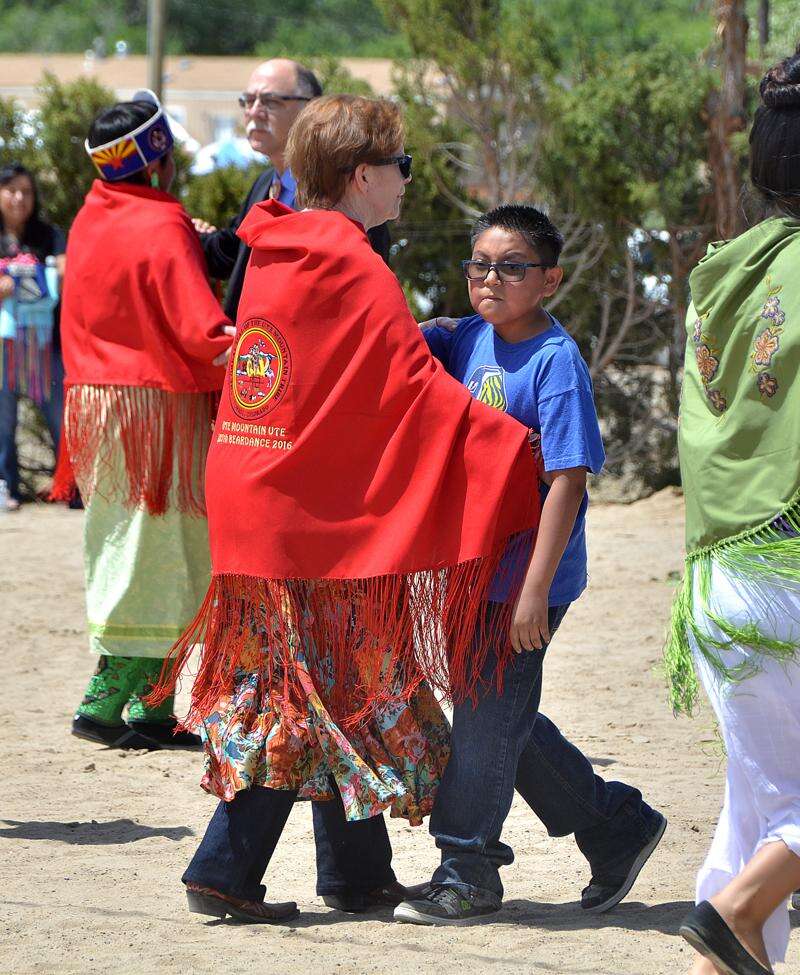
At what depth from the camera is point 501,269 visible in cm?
329

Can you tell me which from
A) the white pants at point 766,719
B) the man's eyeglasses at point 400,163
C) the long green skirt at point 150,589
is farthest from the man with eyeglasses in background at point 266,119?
the white pants at point 766,719

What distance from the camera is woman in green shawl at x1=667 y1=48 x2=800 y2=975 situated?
2.69 m

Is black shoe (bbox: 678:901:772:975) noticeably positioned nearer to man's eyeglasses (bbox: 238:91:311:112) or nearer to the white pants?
the white pants

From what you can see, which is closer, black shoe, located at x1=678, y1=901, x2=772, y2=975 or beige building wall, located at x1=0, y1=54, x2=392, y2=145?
black shoe, located at x1=678, y1=901, x2=772, y2=975

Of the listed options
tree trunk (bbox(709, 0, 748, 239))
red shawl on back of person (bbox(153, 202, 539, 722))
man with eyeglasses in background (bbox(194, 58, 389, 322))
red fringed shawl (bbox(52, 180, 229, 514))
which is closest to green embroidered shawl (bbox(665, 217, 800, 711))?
red shawl on back of person (bbox(153, 202, 539, 722))

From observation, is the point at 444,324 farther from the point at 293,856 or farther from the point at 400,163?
the point at 293,856

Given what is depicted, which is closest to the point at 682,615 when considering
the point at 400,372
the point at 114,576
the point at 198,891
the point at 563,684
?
the point at 400,372

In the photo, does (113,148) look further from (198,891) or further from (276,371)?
(198,891)

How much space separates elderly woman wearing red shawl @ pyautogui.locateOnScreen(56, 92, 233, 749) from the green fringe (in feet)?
6.85

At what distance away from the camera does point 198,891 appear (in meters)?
3.29

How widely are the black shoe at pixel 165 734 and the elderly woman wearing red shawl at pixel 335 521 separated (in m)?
1.78

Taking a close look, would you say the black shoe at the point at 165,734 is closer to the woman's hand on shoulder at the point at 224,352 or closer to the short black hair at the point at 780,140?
the woman's hand on shoulder at the point at 224,352

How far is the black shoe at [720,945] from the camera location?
269 centimetres

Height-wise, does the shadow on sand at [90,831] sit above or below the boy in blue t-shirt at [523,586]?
below
